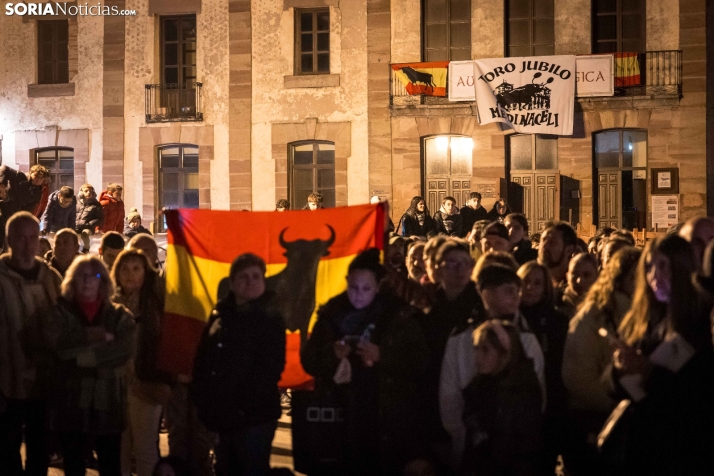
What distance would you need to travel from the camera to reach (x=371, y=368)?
6.39 metres

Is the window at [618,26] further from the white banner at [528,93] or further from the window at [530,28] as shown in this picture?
the white banner at [528,93]

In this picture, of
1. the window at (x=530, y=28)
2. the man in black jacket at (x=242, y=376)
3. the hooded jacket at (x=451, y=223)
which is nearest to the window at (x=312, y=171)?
the window at (x=530, y=28)

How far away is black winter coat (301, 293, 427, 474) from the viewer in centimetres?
628

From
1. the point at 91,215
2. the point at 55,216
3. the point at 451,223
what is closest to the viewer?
the point at 55,216

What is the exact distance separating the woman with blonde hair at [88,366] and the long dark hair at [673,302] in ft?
10.6

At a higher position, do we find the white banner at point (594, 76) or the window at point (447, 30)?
the window at point (447, 30)

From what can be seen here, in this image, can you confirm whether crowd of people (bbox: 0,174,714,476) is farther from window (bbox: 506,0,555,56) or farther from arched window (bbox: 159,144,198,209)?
arched window (bbox: 159,144,198,209)

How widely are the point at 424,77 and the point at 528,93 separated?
2.31 metres

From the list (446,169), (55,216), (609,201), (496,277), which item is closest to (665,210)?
(609,201)

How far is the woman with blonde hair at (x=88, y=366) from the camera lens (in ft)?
21.5

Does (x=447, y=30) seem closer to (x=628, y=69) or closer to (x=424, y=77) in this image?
(x=424, y=77)

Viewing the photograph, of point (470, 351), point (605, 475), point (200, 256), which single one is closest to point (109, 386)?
point (200, 256)

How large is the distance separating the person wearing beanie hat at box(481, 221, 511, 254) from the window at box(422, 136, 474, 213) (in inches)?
567

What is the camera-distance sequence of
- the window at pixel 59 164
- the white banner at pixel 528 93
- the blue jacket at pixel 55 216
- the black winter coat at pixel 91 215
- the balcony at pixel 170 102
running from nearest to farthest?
the blue jacket at pixel 55 216
the black winter coat at pixel 91 215
the white banner at pixel 528 93
the balcony at pixel 170 102
the window at pixel 59 164
